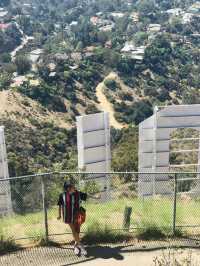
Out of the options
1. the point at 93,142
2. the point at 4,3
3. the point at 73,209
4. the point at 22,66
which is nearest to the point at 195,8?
the point at 4,3

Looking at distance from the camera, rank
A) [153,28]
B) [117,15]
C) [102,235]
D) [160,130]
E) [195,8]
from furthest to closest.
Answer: [195,8], [117,15], [153,28], [160,130], [102,235]

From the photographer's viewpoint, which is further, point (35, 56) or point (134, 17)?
point (134, 17)

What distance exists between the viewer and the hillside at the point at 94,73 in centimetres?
5731

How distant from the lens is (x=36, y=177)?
8.77 meters

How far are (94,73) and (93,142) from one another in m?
58.5

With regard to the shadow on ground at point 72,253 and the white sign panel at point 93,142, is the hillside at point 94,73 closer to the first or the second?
the white sign panel at point 93,142

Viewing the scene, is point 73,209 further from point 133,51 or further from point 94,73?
point 133,51

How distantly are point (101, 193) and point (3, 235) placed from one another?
12.2ft

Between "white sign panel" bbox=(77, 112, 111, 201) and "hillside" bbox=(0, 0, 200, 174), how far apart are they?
424 inches

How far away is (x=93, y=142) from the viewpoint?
13797 millimetres

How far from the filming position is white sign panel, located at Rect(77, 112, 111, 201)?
1356cm

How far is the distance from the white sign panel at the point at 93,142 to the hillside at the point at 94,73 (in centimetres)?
1078

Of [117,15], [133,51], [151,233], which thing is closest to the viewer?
[151,233]

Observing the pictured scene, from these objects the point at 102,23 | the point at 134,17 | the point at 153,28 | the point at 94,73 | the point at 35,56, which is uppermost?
the point at 134,17
